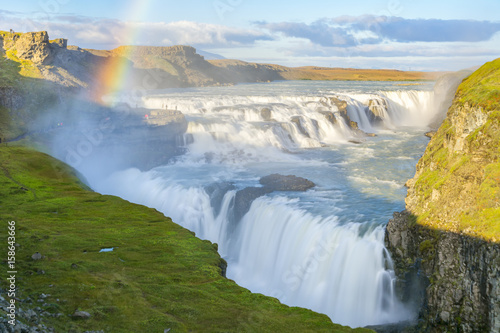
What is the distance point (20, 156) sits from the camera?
43.8 m

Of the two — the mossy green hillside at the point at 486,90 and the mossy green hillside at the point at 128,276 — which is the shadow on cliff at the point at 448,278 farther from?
the mossy green hillside at the point at 486,90

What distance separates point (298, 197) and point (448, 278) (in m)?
18.2

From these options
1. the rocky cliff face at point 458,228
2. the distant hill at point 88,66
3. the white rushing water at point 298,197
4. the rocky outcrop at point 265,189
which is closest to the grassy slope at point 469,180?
the rocky cliff face at point 458,228

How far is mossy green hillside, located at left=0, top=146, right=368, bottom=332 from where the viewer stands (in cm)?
1560

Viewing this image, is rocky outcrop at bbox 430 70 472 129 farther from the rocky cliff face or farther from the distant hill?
the distant hill

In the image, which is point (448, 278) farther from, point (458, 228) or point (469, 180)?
point (469, 180)

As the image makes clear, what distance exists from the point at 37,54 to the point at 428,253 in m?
102

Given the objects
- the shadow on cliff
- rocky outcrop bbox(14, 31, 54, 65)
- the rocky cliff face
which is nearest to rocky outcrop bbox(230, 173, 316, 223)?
the rocky cliff face

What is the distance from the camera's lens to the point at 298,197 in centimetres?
3788

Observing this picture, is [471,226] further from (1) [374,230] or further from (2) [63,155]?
(2) [63,155]

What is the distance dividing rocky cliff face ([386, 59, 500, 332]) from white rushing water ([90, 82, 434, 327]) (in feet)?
7.12

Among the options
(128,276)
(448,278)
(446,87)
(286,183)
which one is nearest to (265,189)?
(286,183)

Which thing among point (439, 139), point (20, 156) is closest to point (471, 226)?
point (439, 139)

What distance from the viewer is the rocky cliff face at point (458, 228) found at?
19062 mm
